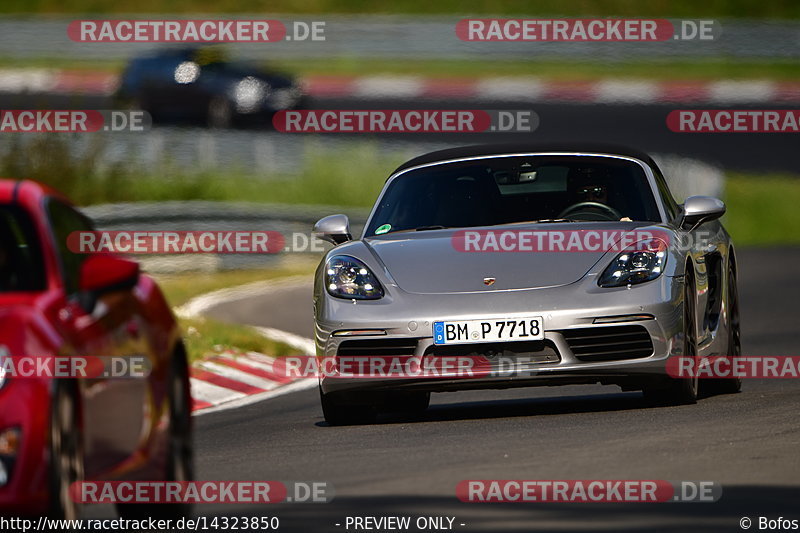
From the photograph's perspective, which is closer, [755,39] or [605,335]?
[605,335]

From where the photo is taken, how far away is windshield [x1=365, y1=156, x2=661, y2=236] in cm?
1062

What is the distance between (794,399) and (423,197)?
7.89 ft

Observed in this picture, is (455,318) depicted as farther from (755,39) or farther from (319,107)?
(755,39)

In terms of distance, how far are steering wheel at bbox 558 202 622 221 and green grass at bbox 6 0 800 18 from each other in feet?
111

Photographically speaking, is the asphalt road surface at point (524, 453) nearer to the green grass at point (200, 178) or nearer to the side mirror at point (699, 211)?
the side mirror at point (699, 211)

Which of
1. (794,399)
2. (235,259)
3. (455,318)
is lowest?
(235,259)

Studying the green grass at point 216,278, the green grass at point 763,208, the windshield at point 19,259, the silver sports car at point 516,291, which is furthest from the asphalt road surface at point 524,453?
the green grass at point 763,208

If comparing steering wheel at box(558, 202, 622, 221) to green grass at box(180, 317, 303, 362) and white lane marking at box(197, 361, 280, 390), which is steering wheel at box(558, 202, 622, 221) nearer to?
white lane marking at box(197, 361, 280, 390)

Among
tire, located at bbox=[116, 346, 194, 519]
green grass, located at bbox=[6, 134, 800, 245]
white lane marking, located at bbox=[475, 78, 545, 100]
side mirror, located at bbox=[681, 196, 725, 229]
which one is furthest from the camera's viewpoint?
white lane marking, located at bbox=[475, 78, 545, 100]

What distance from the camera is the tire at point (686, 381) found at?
32.8 feet

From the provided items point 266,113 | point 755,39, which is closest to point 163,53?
point 266,113

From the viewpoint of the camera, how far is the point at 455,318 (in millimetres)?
9633

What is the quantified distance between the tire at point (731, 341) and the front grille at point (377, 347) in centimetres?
234

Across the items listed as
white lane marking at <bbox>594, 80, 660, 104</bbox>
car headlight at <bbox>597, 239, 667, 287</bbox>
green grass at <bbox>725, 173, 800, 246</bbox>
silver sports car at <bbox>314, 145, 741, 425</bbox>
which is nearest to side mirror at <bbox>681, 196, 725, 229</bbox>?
silver sports car at <bbox>314, 145, 741, 425</bbox>
